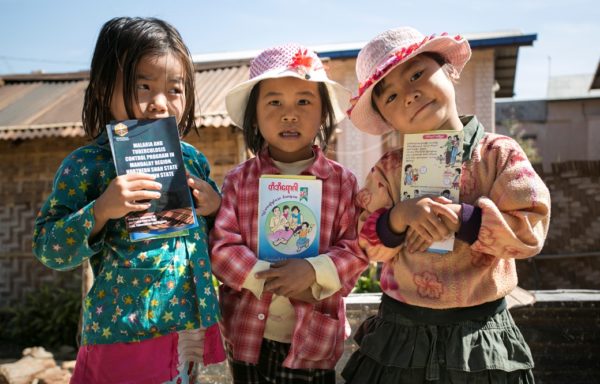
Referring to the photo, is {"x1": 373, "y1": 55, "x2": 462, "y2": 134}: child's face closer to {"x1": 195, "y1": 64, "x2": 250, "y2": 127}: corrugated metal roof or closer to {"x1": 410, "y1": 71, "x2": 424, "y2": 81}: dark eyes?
{"x1": 410, "y1": 71, "x2": 424, "y2": 81}: dark eyes

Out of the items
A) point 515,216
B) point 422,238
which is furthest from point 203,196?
point 515,216

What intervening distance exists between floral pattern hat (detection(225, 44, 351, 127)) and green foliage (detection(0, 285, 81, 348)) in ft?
23.0

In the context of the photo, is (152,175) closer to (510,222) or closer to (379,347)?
(379,347)

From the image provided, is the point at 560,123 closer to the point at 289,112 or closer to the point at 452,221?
the point at 289,112

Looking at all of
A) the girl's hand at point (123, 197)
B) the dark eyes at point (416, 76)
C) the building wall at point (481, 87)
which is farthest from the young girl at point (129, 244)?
the building wall at point (481, 87)

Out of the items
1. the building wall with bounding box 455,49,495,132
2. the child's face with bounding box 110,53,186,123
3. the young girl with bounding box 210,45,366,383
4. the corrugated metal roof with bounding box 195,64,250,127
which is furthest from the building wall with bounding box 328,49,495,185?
the child's face with bounding box 110,53,186,123

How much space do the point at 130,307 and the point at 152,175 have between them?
47cm

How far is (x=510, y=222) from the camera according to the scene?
177 cm

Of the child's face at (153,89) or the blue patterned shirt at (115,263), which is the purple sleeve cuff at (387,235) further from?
the child's face at (153,89)

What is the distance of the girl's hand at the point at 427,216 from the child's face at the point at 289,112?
0.57 metres

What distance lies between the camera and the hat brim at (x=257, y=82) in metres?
2.21

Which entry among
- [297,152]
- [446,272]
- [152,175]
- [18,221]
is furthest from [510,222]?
[18,221]

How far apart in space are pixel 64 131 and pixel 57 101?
66.8 inches

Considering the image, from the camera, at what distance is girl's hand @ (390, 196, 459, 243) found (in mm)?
1812
